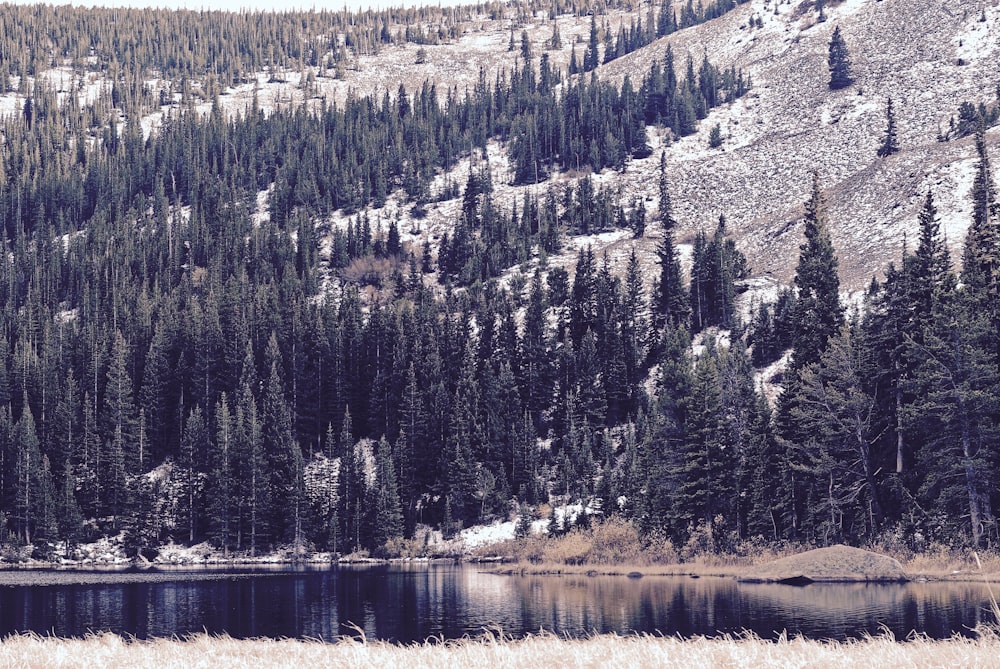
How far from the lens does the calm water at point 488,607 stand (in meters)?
45.4

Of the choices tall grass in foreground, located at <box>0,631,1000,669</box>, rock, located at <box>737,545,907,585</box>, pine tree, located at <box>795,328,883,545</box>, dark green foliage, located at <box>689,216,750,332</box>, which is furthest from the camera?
dark green foliage, located at <box>689,216,750,332</box>

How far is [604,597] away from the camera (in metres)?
61.8

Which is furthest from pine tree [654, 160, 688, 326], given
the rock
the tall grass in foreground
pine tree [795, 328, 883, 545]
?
the tall grass in foreground

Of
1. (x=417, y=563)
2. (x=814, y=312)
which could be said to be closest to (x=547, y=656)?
(x=814, y=312)

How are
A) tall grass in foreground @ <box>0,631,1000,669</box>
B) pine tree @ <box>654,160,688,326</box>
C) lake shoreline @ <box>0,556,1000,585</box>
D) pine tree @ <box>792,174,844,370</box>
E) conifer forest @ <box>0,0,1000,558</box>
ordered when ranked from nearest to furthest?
tall grass in foreground @ <box>0,631,1000,669</box> < lake shoreline @ <box>0,556,1000,585</box> < conifer forest @ <box>0,0,1000,558</box> < pine tree @ <box>792,174,844,370</box> < pine tree @ <box>654,160,688,326</box>

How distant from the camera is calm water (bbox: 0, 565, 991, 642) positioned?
149 feet

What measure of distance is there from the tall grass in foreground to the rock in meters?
34.3

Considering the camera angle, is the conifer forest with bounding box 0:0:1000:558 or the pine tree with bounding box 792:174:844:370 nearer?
the conifer forest with bounding box 0:0:1000:558

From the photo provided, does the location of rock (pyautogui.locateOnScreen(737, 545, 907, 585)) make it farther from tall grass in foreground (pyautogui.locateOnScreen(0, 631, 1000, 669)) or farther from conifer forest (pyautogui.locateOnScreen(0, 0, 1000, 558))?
tall grass in foreground (pyautogui.locateOnScreen(0, 631, 1000, 669))

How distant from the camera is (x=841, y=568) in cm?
6506

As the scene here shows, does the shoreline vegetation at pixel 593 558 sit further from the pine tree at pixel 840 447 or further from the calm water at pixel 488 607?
the calm water at pixel 488 607

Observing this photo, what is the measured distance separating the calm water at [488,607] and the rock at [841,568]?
242 cm

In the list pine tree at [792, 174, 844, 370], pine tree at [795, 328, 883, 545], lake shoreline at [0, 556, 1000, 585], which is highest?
pine tree at [792, 174, 844, 370]

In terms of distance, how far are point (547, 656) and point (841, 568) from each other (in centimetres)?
4193
